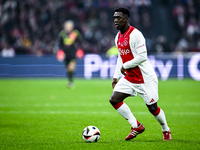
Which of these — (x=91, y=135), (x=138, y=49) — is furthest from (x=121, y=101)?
(x=138, y=49)

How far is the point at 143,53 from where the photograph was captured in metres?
5.07

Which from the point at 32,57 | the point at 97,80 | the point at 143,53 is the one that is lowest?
the point at 97,80

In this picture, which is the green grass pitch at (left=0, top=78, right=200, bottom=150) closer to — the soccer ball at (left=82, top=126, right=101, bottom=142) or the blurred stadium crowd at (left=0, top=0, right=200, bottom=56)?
the soccer ball at (left=82, top=126, right=101, bottom=142)

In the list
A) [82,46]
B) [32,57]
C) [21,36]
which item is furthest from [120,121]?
[21,36]

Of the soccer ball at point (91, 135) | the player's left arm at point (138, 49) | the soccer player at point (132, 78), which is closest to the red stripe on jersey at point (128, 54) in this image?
the soccer player at point (132, 78)

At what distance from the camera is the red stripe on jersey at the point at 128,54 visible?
5219 mm

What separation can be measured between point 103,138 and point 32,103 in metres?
5.09

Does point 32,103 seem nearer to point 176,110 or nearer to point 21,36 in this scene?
point 176,110

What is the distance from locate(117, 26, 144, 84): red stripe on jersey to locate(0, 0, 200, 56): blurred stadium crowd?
1532cm

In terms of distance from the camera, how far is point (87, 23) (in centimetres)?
2322

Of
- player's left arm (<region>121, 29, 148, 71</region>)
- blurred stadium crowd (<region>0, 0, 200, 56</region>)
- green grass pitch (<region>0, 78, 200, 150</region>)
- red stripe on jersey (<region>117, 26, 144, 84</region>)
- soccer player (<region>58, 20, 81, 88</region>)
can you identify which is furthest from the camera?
blurred stadium crowd (<region>0, 0, 200, 56</region>)

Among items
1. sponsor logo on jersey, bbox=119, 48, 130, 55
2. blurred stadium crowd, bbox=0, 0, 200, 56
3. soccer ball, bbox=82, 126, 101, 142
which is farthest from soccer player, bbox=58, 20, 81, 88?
soccer ball, bbox=82, 126, 101, 142

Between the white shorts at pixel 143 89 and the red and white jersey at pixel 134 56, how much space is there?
6 centimetres

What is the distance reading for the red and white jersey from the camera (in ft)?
16.7
